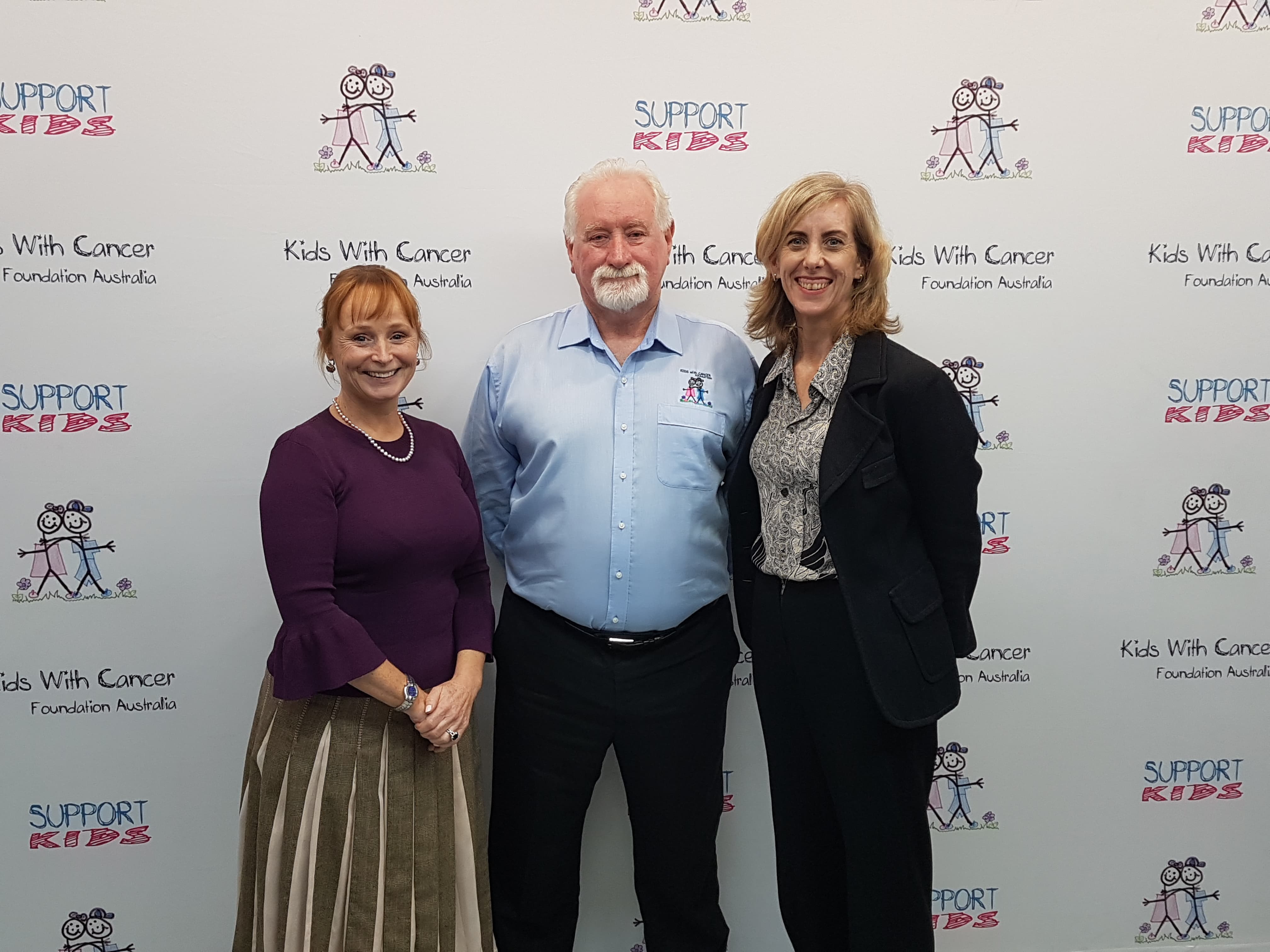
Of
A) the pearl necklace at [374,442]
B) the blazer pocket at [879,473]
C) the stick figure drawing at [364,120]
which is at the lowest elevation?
the blazer pocket at [879,473]

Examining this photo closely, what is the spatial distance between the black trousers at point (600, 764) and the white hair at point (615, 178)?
82 cm

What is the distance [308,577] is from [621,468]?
0.64 meters

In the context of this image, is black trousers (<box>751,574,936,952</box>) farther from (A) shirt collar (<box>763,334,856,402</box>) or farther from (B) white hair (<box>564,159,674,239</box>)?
(B) white hair (<box>564,159,674,239</box>)

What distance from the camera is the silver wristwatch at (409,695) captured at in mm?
1518

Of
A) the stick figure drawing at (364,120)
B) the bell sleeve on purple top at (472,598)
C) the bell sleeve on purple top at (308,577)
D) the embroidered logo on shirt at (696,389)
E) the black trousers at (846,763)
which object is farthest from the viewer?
the stick figure drawing at (364,120)

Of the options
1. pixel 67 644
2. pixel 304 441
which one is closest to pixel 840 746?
pixel 304 441

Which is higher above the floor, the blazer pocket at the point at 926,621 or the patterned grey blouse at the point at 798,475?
the patterned grey blouse at the point at 798,475

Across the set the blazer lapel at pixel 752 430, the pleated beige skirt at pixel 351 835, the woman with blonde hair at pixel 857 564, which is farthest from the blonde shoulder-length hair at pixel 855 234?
the pleated beige skirt at pixel 351 835

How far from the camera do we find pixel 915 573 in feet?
5.03

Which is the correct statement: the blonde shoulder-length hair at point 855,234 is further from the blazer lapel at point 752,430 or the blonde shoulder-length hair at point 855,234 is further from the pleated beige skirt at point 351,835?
the pleated beige skirt at point 351,835

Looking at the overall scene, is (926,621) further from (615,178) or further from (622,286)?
(615,178)

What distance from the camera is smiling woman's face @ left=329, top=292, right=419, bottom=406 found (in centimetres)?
152

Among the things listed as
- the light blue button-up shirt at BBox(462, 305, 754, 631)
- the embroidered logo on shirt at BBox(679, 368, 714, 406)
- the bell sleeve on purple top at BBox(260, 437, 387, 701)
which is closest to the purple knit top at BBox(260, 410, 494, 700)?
the bell sleeve on purple top at BBox(260, 437, 387, 701)

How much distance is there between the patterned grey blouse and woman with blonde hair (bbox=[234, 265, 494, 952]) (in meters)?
0.58
